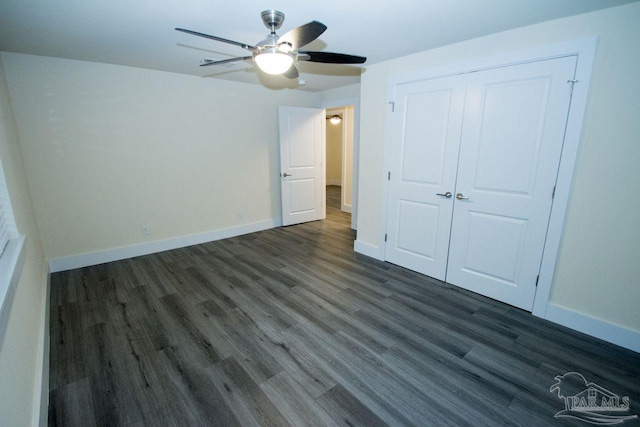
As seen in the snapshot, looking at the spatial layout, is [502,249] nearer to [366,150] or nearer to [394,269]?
[394,269]

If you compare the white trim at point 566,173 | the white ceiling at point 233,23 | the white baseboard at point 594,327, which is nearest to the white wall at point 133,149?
the white ceiling at point 233,23

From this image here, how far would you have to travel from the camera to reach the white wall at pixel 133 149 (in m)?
3.10

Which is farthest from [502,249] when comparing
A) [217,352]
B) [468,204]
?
[217,352]

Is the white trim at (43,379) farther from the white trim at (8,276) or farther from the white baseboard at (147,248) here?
→ the white baseboard at (147,248)

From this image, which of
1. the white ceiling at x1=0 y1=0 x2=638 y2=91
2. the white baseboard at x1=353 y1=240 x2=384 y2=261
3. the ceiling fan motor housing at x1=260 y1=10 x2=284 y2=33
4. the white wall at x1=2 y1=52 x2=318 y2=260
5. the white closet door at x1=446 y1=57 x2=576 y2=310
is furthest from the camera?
the white baseboard at x1=353 y1=240 x2=384 y2=261

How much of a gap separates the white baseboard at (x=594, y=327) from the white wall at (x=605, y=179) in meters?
0.03

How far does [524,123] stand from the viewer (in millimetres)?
2383

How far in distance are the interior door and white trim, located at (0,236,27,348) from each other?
3559 millimetres

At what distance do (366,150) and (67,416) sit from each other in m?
3.47

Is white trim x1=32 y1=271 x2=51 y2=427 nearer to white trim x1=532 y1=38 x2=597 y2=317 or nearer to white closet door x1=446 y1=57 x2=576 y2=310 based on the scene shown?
white closet door x1=446 y1=57 x2=576 y2=310

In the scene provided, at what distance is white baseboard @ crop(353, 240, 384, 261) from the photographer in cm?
371

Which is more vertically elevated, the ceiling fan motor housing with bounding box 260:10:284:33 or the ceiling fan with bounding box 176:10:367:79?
the ceiling fan motor housing with bounding box 260:10:284:33

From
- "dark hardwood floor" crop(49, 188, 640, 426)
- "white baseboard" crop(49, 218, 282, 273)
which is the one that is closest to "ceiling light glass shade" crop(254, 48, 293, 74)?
"dark hardwood floor" crop(49, 188, 640, 426)

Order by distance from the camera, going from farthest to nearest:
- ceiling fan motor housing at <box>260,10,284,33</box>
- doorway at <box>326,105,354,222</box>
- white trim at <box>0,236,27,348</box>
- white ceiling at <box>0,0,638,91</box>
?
1. doorway at <box>326,105,354,222</box>
2. white ceiling at <box>0,0,638,91</box>
3. ceiling fan motor housing at <box>260,10,284,33</box>
4. white trim at <box>0,236,27,348</box>
